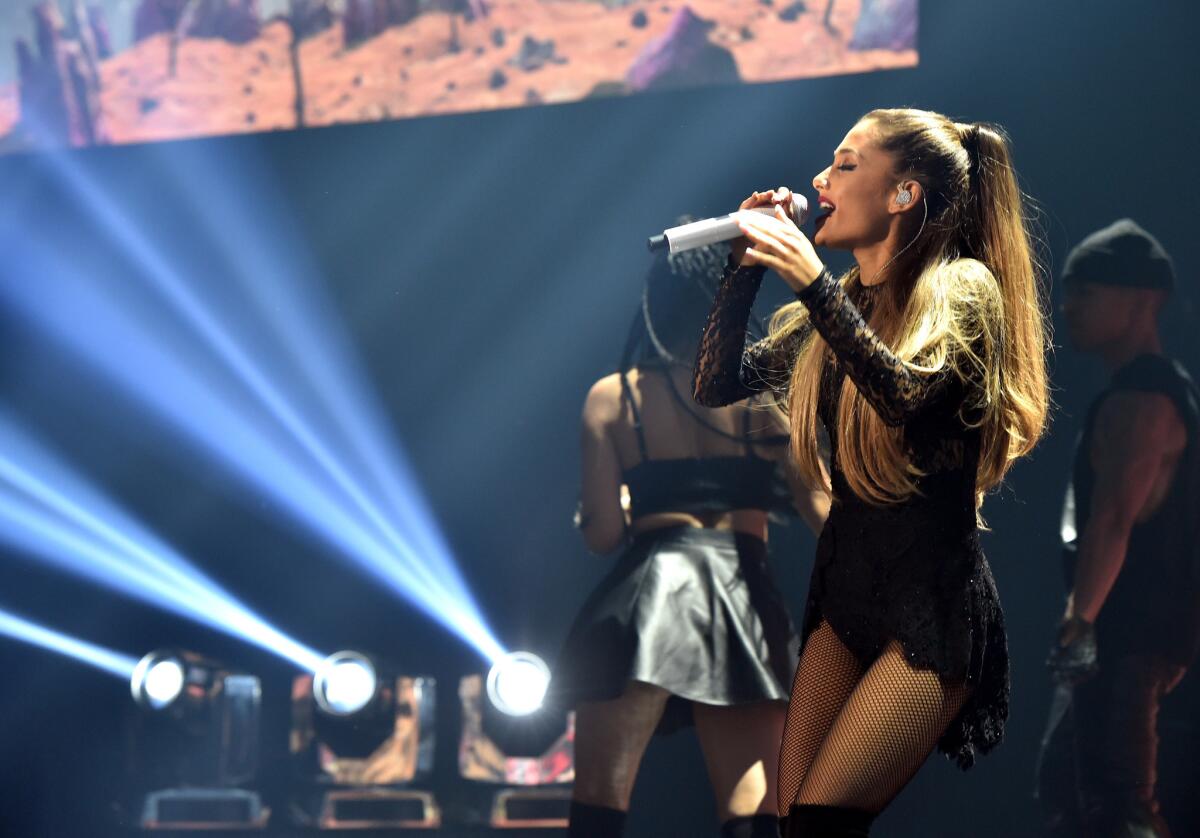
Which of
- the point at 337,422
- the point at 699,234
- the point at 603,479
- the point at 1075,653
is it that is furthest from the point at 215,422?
the point at 699,234

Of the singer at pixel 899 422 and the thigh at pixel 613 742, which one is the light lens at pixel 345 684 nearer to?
the thigh at pixel 613 742

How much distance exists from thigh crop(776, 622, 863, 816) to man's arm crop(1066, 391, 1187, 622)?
2.15 meters

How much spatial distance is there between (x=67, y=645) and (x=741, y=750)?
261 cm

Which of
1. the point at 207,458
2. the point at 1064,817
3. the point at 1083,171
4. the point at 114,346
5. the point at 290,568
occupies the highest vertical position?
the point at 1083,171

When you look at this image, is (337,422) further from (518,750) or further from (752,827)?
(752,827)

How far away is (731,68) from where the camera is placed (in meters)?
4.02

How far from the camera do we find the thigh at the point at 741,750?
9.11ft

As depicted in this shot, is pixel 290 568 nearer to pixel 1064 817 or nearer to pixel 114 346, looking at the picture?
pixel 114 346

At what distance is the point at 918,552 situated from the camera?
1.59 metres

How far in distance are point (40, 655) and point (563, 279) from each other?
2210mm

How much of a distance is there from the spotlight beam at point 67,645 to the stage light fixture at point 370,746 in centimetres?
82

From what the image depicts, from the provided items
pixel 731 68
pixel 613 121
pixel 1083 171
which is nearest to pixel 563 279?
pixel 613 121

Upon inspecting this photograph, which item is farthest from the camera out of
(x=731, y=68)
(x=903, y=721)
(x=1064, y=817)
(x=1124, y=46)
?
(x=731, y=68)

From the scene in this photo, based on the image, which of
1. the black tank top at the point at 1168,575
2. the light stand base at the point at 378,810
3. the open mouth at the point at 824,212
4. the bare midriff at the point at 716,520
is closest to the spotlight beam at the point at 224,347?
the light stand base at the point at 378,810
